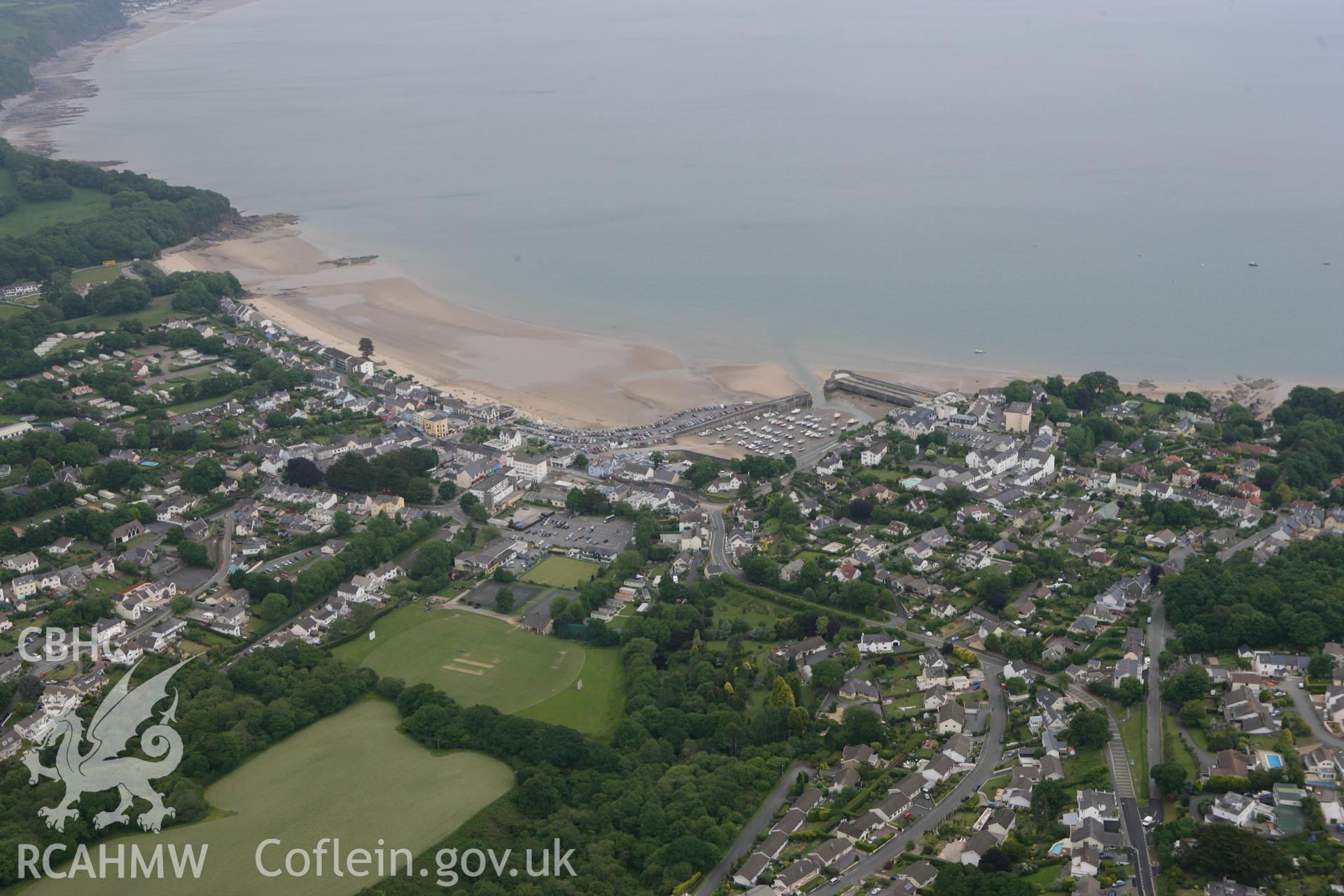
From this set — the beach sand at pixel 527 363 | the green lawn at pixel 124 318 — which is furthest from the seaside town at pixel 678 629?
the green lawn at pixel 124 318

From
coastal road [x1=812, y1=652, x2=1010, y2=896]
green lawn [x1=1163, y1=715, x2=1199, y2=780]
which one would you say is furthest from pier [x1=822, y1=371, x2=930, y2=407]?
green lawn [x1=1163, y1=715, x2=1199, y2=780]

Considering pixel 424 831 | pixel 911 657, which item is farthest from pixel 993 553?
pixel 424 831

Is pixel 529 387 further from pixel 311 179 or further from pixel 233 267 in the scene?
pixel 311 179

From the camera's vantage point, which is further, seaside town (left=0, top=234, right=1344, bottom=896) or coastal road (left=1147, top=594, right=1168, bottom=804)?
coastal road (left=1147, top=594, right=1168, bottom=804)

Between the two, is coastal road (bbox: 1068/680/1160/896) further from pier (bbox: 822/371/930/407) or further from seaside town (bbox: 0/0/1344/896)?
pier (bbox: 822/371/930/407)
